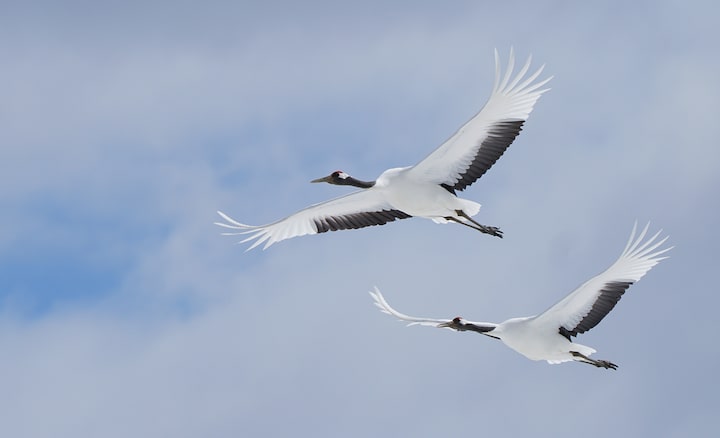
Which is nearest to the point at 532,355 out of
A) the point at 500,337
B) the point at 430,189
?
the point at 500,337

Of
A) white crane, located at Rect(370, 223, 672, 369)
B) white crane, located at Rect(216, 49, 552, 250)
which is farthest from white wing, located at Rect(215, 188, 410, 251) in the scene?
white crane, located at Rect(370, 223, 672, 369)

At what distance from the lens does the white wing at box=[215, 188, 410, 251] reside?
119 ft

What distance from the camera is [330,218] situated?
36.8 m

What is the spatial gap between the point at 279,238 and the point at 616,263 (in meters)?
6.15

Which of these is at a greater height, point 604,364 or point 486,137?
point 486,137

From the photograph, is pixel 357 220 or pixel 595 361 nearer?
pixel 595 361

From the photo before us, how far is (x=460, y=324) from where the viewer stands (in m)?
36.3

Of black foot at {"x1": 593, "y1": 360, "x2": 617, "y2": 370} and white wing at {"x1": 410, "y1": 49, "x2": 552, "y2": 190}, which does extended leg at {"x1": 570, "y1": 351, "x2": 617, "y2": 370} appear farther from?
white wing at {"x1": 410, "y1": 49, "x2": 552, "y2": 190}

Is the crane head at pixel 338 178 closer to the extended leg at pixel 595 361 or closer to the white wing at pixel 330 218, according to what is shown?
the white wing at pixel 330 218

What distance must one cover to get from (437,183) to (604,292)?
3.33m

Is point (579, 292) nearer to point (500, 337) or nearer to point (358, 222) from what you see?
point (500, 337)

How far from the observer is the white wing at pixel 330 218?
1432 inches

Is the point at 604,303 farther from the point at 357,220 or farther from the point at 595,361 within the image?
the point at 357,220

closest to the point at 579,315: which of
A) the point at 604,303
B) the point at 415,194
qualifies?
the point at 604,303
